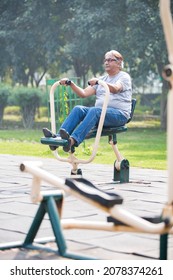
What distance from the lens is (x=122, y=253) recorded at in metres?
4.73

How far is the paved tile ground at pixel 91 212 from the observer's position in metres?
4.76

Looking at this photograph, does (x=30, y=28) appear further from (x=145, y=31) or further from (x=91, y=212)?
(x=91, y=212)

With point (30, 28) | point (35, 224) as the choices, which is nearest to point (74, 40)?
point (30, 28)

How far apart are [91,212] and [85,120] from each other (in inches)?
69.3

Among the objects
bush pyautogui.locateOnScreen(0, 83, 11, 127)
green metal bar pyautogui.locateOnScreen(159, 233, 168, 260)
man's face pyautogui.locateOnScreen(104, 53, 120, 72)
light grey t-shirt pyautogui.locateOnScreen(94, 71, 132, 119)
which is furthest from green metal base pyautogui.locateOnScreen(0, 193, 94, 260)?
bush pyautogui.locateOnScreen(0, 83, 11, 127)

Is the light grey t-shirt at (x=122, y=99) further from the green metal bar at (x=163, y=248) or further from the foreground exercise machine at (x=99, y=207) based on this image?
the green metal bar at (x=163, y=248)

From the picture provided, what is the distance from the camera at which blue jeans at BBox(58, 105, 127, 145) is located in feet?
25.8

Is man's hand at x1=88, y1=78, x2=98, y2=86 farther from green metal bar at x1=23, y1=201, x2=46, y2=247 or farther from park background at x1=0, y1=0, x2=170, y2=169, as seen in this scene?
park background at x1=0, y1=0, x2=170, y2=169

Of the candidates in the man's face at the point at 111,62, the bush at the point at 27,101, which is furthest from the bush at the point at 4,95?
the man's face at the point at 111,62

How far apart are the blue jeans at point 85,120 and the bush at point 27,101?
19.2 meters

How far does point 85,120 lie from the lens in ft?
25.8

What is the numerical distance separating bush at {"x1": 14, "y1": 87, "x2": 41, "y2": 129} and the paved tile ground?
16.9 m

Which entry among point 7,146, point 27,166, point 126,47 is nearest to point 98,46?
point 126,47
